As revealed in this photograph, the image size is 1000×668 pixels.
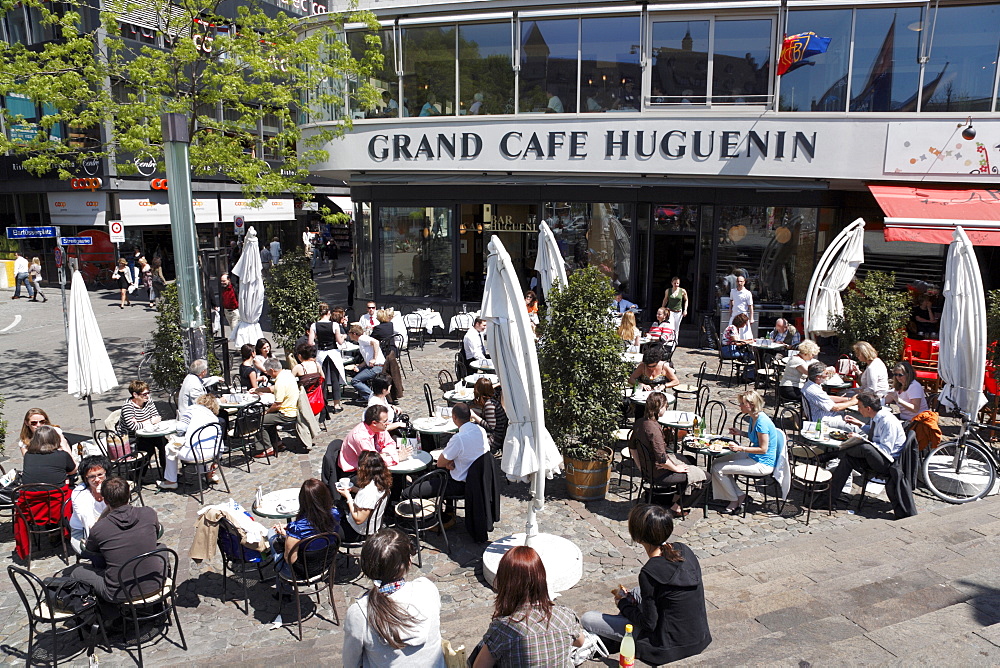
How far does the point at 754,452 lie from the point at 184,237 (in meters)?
8.89

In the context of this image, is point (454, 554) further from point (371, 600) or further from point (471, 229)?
point (471, 229)

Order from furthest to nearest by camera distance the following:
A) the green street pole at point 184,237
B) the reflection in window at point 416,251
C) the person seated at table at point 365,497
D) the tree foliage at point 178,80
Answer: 1. the reflection in window at point 416,251
2. the tree foliage at point 178,80
3. the green street pole at point 184,237
4. the person seated at table at point 365,497

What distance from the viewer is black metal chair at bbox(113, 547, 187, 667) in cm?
562

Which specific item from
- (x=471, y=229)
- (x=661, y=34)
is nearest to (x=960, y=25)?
(x=661, y=34)

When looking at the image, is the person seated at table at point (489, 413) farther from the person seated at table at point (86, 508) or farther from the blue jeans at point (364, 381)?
the person seated at table at point (86, 508)

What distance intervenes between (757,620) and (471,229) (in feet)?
46.5

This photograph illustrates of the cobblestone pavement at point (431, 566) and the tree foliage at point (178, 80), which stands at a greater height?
the tree foliage at point (178, 80)

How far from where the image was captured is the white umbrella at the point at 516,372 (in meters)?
6.34

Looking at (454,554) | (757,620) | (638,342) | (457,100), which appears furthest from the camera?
(457,100)

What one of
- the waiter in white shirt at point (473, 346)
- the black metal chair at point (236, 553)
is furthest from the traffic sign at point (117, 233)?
the black metal chair at point (236, 553)

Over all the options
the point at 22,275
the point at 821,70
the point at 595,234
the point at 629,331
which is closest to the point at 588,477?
the point at 629,331

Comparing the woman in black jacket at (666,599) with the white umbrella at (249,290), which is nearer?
the woman in black jacket at (666,599)

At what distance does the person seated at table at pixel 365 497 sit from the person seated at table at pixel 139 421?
3779 mm

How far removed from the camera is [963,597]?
18.5ft
